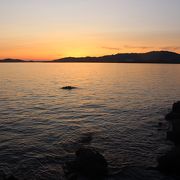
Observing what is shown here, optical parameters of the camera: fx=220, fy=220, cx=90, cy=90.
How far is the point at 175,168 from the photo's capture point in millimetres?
17047

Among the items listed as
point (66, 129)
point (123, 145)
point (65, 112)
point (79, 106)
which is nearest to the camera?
point (123, 145)

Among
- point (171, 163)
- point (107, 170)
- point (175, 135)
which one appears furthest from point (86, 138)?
point (171, 163)

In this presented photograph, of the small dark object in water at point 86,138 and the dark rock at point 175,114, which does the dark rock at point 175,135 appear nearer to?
the dark rock at point 175,114

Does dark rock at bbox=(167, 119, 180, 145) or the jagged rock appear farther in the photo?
Result: dark rock at bbox=(167, 119, 180, 145)

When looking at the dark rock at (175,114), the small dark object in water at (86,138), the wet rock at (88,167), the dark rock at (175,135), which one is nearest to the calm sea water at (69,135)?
the small dark object in water at (86,138)

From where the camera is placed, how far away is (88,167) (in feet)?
54.5

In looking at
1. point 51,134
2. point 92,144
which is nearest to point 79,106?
point 51,134

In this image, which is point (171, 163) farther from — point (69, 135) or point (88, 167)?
point (69, 135)

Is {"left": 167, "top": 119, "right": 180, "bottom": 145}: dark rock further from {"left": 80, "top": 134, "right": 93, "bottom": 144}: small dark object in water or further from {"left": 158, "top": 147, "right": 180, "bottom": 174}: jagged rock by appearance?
{"left": 80, "top": 134, "right": 93, "bottom": 144}: small dark object in water

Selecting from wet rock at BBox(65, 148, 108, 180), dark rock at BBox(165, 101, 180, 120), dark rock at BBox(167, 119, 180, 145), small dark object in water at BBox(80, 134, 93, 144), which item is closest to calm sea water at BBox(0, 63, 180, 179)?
small dark object in water at BBox(80, 134, 93, 144)

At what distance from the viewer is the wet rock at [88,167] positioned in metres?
16.3

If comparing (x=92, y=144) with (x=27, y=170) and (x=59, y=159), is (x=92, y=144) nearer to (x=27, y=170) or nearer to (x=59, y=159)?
(x=59, y=159)

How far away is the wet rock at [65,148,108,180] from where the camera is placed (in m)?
16.3

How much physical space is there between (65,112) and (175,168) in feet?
73.9
